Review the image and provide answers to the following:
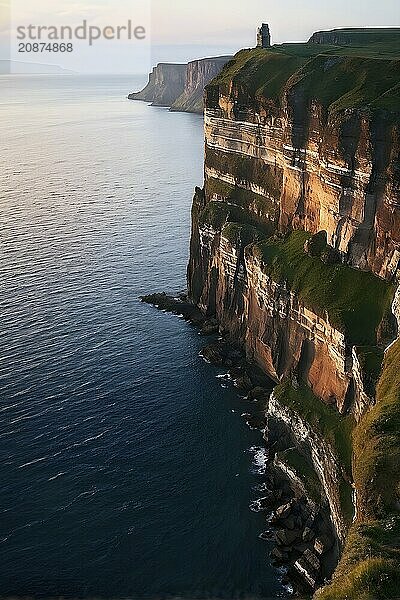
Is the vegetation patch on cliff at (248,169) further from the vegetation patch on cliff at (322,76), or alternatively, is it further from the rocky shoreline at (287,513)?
the rocky shoreline at (287,513)

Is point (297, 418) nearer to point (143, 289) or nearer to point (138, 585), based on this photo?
point (138, 585)

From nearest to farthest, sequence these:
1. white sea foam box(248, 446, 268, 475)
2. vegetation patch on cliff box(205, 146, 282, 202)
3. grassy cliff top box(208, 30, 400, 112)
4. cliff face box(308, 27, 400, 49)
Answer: white sea foam box(248, 446, 268, 475), grassy cliff top box(208, 30, 400, 112), vegetation patch on cliff box(205, 146, 282, 202), cliff face box(308, 27, 400, 49)

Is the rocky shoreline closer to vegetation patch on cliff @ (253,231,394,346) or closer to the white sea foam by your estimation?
the white sea foam

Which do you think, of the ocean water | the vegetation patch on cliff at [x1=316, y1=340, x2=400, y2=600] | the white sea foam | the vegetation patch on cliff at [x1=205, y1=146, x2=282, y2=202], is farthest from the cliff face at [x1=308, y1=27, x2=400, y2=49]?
the vegetation patch on cliff at [x1=316, y1=340, x2=400, y2=600]

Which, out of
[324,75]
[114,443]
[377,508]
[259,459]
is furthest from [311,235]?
[377,508]

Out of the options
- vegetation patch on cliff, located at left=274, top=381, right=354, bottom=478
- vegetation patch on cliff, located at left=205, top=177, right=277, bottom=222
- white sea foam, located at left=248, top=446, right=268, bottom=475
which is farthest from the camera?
vegetation patch on cliff, located at left=205, top=177, right=277, bottom=222

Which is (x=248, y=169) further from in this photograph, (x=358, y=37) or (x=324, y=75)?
(x=358, y=37)

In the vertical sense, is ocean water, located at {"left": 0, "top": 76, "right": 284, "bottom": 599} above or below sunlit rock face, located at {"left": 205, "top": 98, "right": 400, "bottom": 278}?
below
